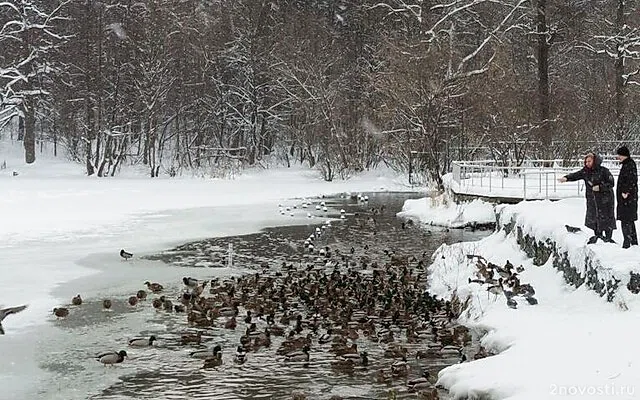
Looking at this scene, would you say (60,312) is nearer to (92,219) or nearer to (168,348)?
(168,348)

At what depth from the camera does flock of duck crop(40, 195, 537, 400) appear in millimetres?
11367

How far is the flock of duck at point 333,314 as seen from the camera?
37.3ft

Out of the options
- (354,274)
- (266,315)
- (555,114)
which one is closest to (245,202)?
(555,114)

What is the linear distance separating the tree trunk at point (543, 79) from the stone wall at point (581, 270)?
18.6 metres

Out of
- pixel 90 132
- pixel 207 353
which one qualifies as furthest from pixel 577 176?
pixel 90 132

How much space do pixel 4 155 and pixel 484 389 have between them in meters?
51.3

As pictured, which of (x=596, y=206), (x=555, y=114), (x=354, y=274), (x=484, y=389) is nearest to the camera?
(x=484, y=389)

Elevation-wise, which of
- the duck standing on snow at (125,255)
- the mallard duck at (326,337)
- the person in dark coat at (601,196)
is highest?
the person in dark coat at (601,196)

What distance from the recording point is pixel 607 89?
1630 inches

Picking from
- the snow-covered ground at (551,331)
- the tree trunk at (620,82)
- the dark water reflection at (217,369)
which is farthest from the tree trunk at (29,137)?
the snow-covered ground at (551,331)

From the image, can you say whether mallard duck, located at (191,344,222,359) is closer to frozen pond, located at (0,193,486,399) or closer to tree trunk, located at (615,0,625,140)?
frozen pond, located at (0,193,486,399)

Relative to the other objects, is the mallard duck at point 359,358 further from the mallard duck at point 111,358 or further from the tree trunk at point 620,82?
the tree trunk at point 620,82

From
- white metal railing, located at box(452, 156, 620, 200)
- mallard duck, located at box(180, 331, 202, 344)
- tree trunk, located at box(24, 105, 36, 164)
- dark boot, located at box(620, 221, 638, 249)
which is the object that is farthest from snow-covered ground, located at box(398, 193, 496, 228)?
tree trunk, located at box(24, 105, 36, 164)

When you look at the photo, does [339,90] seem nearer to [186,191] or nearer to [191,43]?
[191,43]
